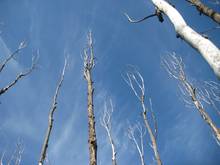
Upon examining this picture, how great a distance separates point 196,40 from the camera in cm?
236

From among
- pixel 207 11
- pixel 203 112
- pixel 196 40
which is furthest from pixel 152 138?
pixel 196 40

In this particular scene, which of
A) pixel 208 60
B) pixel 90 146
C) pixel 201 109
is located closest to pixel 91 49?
pixel 90 146

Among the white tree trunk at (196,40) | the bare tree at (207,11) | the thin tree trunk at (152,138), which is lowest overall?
the white tree trunk at (196,40)

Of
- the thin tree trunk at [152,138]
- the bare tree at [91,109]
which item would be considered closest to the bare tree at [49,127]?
the bare tree at [91,109]

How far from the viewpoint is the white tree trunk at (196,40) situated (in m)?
1.97

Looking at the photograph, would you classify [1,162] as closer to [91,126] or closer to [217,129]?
[91,126]

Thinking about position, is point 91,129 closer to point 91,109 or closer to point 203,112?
point 91,109

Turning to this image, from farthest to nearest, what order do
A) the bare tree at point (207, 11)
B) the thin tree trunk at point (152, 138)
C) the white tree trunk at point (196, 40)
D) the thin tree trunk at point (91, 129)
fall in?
1. the thin tree trunk at point (152, 138)
2. the thin tree trunk at point (91, 129)
3. the bare tree at point (207, 11)
4. the white tree trunk at point (196, 40)

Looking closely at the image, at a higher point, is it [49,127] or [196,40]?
[49,127]

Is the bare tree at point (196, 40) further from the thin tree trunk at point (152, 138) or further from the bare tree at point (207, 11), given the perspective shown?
the thin tree trunk at point (152, 138)

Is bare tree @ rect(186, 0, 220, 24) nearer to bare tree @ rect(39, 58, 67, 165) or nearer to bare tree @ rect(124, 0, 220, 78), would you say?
bare tree @ rect(124, 0, 220, 78)

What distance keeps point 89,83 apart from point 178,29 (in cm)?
561

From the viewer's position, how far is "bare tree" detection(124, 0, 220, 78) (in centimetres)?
197

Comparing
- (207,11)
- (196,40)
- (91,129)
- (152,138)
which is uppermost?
(152,138)
